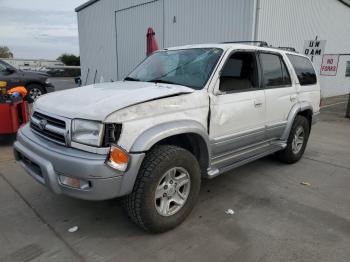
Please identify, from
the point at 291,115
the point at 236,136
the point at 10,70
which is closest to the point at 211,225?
the point at 236,136

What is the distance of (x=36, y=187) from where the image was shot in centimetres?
401

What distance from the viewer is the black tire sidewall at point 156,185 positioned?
272cm

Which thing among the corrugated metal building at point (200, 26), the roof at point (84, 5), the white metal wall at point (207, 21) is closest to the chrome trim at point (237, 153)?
the corrugated metal building at point (200, 26)

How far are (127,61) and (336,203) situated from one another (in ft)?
44.7

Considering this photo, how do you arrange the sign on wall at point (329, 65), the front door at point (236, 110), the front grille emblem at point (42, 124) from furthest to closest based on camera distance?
the sign on wall at point (329, 65)
the front door at point (236, 110)
the front grille emblem at point (42, 124)

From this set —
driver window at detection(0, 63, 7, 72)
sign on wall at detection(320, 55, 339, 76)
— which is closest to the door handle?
sign on wall at detection(320, 55, 339, 76)

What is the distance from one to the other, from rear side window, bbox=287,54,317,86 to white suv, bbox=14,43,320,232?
46 centimetres

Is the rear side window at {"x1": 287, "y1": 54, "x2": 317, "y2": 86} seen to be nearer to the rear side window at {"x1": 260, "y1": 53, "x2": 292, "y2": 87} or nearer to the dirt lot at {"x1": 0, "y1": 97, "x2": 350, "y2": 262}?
the rear side window at {"x1": 260, "y1": 53, "x2": 292, "y2": 87}

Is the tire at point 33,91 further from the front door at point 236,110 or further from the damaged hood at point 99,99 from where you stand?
the front door at point 236,110

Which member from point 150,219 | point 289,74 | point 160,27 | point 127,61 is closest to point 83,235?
point 150,219

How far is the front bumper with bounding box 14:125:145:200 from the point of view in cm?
247

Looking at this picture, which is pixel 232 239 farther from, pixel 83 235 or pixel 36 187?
pixel 36 187

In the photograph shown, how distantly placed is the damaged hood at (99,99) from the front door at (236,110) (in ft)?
1.62

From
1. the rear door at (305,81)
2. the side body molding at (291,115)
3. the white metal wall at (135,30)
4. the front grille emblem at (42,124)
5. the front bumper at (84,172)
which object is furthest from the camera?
the white metal wall at (135,30)
